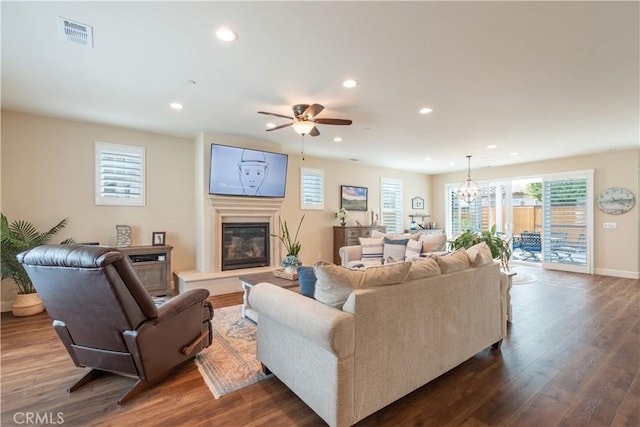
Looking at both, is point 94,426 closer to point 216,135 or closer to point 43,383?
point 43,383

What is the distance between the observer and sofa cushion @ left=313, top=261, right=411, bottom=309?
1820mm

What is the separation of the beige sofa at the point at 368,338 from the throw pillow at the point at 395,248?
7.78 ft

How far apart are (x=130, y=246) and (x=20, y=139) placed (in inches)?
78.9

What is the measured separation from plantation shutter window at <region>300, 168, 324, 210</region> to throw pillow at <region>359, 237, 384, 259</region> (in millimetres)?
1826

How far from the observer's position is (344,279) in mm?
1828

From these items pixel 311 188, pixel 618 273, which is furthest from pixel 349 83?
pixel 618 273

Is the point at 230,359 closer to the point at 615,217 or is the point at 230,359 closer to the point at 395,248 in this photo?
the point at 395,248

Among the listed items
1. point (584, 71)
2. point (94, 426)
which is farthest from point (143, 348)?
point (584, 71)

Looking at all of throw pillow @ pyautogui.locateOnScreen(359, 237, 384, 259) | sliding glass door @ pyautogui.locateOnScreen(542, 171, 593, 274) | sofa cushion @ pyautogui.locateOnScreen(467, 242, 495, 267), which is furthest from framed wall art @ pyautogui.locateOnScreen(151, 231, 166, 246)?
sliding glass door @ pyautogui.locateOnScreen(542, 171, 593, 274)

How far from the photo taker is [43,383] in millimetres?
2301

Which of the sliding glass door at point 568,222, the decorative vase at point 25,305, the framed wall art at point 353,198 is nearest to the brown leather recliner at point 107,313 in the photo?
the decorative vase at point 25,305

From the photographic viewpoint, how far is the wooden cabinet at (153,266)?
4.44 m

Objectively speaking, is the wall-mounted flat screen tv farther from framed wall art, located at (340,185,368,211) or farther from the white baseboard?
the white baseboard

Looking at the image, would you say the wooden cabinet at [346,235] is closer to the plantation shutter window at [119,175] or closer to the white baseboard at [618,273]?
the plantation shutter window at [119,175]
